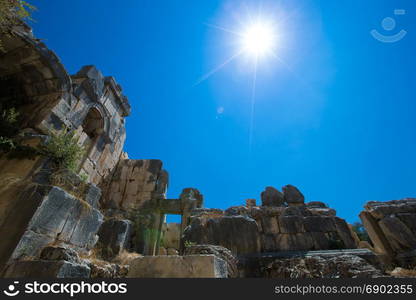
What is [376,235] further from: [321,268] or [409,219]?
[321,268]

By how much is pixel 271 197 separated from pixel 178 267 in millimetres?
6402

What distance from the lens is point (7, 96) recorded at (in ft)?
21.9

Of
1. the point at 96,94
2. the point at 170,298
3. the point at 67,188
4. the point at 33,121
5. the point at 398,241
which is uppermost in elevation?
the point at 96,94

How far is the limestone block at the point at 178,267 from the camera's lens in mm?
2139

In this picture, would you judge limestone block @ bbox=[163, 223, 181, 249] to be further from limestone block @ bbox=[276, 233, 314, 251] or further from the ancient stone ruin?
limestone block @ bbox=[276, 233, 314, 251]

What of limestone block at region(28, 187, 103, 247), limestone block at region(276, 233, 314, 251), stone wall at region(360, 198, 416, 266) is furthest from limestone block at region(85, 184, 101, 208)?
stone wall at region(360, 198, 416, 266)

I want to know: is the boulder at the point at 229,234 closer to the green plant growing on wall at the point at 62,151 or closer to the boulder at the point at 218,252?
the boulder at the point at 218,252

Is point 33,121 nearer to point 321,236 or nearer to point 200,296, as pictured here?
point 200,296

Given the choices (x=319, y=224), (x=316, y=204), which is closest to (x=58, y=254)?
(x=319, y=224)

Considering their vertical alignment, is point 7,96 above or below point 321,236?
above

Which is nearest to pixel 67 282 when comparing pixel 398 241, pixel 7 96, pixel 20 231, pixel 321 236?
pixel 20 231

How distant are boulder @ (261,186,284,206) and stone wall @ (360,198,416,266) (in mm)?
2600

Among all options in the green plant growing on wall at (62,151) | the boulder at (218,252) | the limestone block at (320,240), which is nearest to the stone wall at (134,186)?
the green plant growing on wall at (62,151)

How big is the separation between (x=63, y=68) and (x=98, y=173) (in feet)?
17.1
